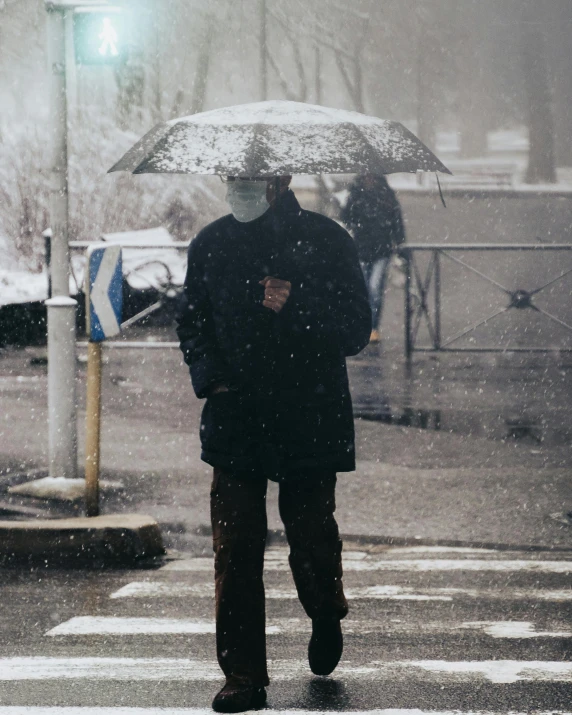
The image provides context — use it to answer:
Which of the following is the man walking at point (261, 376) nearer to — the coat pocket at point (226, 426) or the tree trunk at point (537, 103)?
the coat pocket at point (226, 426)

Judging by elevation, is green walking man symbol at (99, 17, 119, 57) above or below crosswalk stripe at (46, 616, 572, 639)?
above

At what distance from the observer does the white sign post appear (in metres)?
7.23

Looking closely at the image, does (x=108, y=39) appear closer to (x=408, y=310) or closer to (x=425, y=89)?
(x=408, y=310)

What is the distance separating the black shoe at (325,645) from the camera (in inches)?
184

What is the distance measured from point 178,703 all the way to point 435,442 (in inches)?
212

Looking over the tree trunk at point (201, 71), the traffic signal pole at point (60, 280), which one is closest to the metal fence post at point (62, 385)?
the traffic signal pole at point (60, 280)

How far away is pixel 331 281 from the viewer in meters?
4.62

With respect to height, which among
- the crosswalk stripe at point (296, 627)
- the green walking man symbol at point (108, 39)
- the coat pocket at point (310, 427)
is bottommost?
the crosswalk stripe at point (296, 627)

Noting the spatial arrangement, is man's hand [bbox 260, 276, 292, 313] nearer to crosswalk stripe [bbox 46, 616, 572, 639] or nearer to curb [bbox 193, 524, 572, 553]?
crosswalk stripe [bbox 46, 616, 572, 639]

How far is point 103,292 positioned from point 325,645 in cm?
326

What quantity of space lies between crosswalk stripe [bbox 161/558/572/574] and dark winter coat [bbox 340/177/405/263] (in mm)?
7358

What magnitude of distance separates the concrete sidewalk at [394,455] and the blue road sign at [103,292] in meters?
1.11

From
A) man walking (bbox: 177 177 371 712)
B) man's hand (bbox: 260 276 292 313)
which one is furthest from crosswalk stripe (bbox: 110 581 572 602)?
man's hand (bbox: 260 276 292 313)

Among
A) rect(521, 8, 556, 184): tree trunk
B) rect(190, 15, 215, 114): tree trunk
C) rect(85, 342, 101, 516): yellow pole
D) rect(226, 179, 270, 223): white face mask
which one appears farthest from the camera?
rect(521, 8, 556, 184): tree trunk
